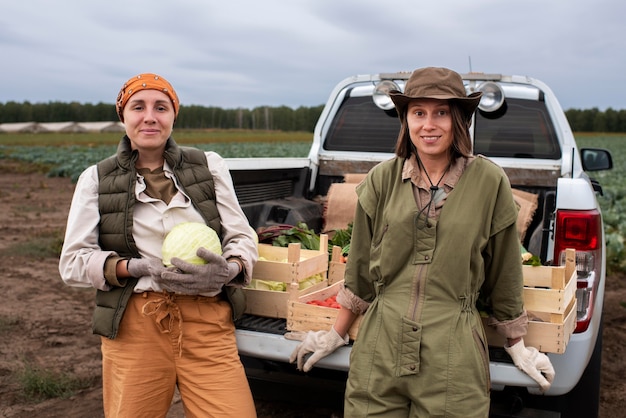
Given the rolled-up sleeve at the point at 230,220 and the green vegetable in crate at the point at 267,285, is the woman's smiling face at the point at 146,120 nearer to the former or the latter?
the rolled-up sleeve at the point at 230,220

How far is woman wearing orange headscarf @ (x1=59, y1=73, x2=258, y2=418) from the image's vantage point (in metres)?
2.91

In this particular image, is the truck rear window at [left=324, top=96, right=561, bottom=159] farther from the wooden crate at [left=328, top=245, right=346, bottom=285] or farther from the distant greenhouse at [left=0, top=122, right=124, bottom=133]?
the distant greenhouse at [left=0, top=122, right=124, bottom=133]

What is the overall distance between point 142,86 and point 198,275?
97cm

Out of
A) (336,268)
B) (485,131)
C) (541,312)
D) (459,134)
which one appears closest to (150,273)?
(336,268)

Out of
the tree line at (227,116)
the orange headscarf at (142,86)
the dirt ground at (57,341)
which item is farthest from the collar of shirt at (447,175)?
the tree line at (227,116)

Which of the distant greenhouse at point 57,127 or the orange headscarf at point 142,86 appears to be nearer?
the orange headscarf at point 142,86

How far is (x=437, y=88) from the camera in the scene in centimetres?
239

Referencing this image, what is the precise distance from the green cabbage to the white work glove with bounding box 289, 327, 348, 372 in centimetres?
62

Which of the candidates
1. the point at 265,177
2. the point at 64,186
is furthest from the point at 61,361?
the point at 64,186

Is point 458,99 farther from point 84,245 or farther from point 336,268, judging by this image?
point 84,245

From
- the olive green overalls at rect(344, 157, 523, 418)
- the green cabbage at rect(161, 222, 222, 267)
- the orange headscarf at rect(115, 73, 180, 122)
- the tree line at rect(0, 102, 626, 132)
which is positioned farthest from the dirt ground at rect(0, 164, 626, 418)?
the tree line at rect(0, 102, 626, 132)

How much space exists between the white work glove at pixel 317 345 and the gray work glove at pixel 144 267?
0.76 meters

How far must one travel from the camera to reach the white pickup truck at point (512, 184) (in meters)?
3.14

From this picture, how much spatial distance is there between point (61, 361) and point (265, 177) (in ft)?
7.89
